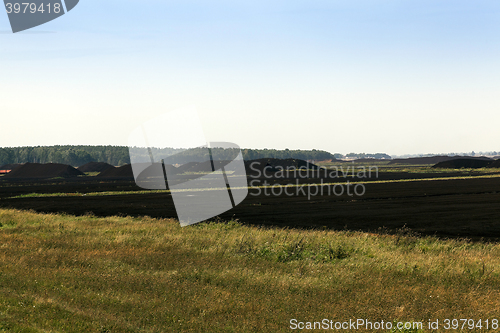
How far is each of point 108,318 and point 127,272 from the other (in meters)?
5.20

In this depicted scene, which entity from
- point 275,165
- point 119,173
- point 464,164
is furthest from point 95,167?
point 464,164

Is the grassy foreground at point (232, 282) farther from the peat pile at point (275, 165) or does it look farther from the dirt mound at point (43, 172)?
the dirt mound at point (43, 172)

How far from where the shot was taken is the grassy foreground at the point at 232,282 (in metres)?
9.36

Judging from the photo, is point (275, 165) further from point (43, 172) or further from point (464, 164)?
point (43, 172)

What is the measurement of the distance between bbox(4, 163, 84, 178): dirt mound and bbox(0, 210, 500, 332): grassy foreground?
140684mm

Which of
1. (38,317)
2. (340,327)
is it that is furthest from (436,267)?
(38,317)

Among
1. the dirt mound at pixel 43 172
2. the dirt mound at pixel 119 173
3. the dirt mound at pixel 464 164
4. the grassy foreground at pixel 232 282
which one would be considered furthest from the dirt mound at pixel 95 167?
the grassy foreground at pixel 232 282

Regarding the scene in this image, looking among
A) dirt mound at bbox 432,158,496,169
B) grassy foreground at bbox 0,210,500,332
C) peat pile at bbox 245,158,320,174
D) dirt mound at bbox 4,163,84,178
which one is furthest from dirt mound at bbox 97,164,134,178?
dirt mound at bbox 432,158,496,169

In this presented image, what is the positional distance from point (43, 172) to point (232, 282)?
159 m

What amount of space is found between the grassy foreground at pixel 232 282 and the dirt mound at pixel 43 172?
141 metres

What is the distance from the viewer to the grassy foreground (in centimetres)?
936

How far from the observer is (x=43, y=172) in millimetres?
151500

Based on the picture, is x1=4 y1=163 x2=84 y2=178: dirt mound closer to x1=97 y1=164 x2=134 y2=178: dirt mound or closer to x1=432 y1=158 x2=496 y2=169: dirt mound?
x1=97 y1=164 x2=134 y2=178: dirt mound

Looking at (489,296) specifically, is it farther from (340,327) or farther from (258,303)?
(258,303)
